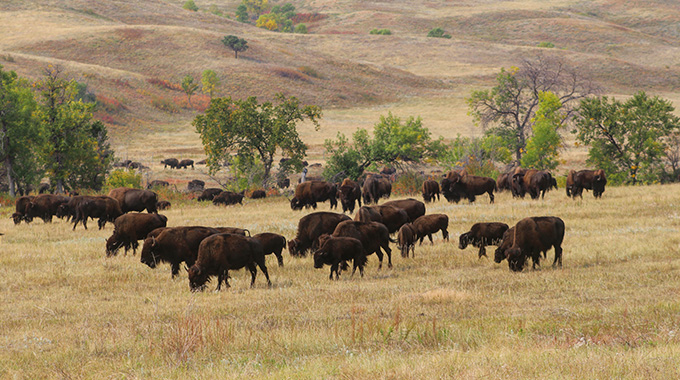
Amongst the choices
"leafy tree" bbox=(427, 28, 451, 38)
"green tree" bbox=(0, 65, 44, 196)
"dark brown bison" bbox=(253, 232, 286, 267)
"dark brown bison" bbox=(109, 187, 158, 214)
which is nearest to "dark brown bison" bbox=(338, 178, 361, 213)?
"dark brown bison" bbox=(109, 187, 158, 214)

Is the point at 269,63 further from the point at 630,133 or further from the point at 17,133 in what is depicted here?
the point at 630,133

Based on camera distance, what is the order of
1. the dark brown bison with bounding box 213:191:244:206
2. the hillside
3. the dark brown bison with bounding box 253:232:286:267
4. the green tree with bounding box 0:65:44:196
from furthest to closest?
the hillside, the green tree with bounding box 0:65:44:196, the dark brown bison with bounding box 213:191:244:206, the dark brown bison with bounding box 253:232:286:267

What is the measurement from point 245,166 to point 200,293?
102 feet

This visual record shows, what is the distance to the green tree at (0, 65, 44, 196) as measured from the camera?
3738cm

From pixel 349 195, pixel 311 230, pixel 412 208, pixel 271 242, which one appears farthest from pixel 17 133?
pixel 271 242

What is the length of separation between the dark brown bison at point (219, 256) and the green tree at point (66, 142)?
28412 millimetres

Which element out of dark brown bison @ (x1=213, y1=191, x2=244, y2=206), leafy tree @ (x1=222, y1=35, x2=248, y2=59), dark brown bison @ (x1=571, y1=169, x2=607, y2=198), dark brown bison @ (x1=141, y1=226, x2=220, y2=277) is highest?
leafy tree @ (x1=222, y1=35, x2=248, y2=59)

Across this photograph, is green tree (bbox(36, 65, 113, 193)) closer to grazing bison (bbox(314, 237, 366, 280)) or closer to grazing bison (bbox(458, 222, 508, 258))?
grazing bison (bbox(458, 222, 508, 258))

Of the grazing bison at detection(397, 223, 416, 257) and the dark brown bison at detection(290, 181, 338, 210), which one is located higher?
the grazing bison at detection(397, 223, 416, 257)

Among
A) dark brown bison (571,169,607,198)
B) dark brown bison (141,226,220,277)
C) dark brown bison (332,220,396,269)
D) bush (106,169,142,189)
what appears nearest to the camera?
dark brown bison (141,226,220,277)

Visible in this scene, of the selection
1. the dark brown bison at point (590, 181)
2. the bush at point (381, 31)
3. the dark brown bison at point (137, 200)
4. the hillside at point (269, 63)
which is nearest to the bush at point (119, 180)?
the dark brown bison at point (137, 200)

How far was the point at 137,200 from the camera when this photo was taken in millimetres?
25562

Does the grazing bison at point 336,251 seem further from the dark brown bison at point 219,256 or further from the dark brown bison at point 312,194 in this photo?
the dark brown bison at point 312,194

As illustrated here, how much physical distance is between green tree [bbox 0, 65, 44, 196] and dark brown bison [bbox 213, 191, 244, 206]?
10965mm
